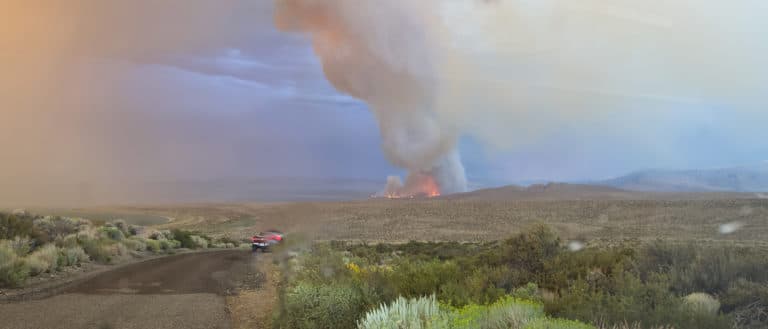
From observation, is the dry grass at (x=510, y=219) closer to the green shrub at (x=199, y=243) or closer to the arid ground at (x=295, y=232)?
the arid ground at (x=295, y=232)

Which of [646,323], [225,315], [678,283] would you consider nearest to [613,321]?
[646,323]

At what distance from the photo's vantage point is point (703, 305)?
7.43m

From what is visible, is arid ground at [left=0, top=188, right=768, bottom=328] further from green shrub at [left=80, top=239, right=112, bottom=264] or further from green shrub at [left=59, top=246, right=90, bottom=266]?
green shrub at [left=59, top=246, right=90, bottom=266]

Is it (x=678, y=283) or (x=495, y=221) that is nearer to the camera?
(x=678, y=283)

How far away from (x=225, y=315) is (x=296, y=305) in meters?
2.61

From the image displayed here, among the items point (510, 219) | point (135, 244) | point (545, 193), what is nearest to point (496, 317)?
point (135, 244)

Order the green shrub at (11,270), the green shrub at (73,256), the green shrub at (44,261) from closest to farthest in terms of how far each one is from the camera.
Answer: the green shrub at (11,270), the green shrub at (44,261), the green shrub at (73,256)

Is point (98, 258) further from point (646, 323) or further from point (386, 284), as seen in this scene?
point (646, 323)

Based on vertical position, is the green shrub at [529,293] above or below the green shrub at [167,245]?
above

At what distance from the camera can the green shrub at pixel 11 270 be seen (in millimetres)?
14703

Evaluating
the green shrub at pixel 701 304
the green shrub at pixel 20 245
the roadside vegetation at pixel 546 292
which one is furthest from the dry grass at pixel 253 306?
the green shrub at pixel 20 245

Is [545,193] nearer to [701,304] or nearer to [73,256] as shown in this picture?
[73,256]

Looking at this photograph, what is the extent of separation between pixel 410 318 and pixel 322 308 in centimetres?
324

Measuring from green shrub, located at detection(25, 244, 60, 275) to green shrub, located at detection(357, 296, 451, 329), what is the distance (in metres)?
14.2
